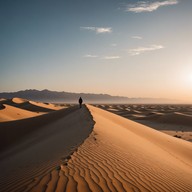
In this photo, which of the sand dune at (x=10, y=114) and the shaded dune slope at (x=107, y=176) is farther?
the sand dune at (x=10, y=114)

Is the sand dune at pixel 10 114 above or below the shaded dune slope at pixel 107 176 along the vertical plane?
below

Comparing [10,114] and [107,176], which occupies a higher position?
[107,176]

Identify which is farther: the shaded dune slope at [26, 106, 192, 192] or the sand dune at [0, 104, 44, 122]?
the sand dune at [0, 104, 44, 122]

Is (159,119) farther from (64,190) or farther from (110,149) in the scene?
(64,190)

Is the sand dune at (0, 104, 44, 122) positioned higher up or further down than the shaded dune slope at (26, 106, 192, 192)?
further down

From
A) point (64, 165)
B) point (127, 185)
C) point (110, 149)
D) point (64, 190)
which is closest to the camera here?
point (64, 190)

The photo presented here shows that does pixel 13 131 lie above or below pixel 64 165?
below

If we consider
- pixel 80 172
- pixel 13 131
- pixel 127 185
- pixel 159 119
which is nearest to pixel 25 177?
pixel 80 172

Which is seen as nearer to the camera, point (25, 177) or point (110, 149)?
point (25, 177)

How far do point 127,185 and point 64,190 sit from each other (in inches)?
48.8

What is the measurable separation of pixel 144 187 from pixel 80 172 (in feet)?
4.27

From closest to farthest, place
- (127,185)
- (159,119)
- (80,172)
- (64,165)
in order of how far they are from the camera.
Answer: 1. (127,185)
2. (80,172)
3. (64,165)
4. (159,119)

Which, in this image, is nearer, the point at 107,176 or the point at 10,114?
the point at 107,176

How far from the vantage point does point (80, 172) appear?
5.11 metres
